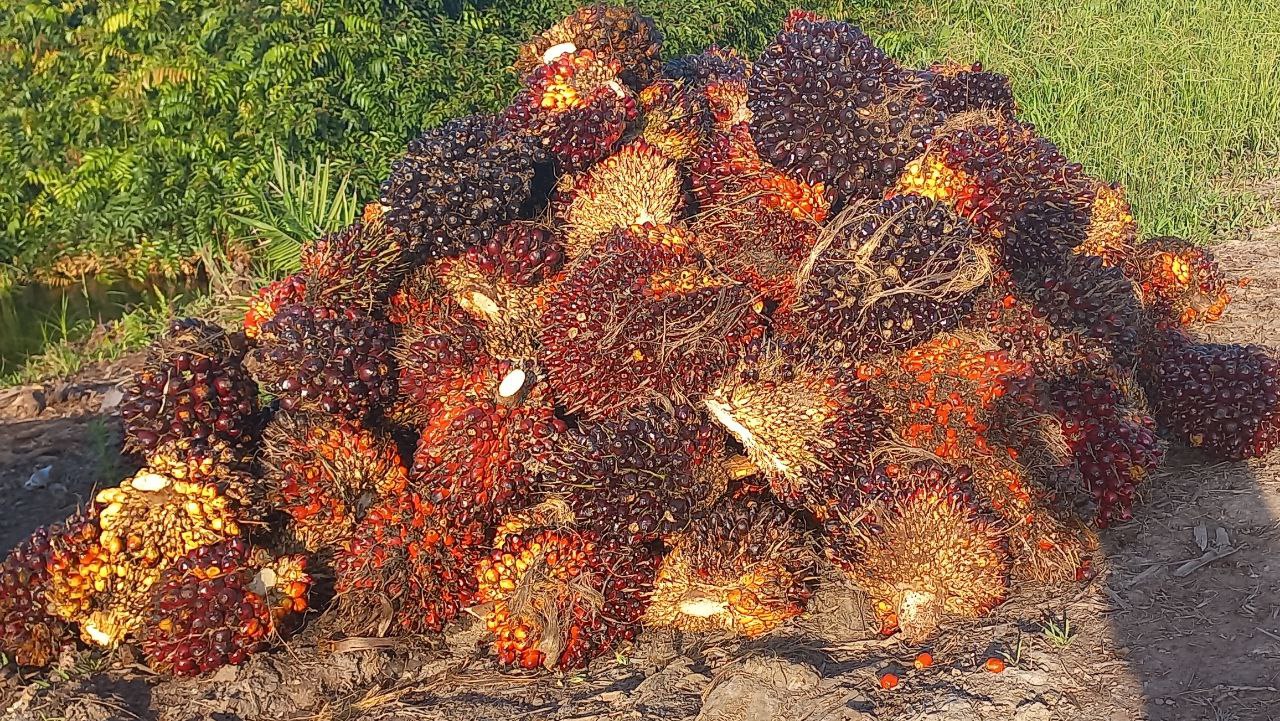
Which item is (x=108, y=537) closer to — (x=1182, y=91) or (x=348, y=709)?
(x=348, y=709)

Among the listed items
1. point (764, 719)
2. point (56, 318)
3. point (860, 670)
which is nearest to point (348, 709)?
point (764, 719)

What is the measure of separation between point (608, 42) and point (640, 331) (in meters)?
1.31

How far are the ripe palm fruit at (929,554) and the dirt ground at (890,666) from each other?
3.4 inches

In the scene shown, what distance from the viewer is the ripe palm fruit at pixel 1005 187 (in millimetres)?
3105

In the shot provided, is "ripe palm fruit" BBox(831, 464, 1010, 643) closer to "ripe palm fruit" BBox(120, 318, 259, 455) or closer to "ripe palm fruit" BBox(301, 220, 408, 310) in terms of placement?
"ripe palm fruit" BBox(301, 220, 408, 310)

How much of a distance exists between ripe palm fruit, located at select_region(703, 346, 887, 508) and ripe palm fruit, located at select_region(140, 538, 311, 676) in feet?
4.45

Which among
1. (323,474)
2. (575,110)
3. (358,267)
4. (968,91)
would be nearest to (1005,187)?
(968,91)

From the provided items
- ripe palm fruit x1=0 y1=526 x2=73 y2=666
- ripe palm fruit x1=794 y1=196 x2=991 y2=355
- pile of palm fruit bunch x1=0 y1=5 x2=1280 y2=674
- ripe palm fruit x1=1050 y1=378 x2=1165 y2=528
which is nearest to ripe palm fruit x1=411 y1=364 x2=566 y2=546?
pile of palm fruit bunch x1=0 y1=5 x2=1280 y2=674

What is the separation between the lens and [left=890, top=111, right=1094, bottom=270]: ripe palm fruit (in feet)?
10.2

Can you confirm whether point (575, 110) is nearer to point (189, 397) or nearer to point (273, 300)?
point (273, 300)

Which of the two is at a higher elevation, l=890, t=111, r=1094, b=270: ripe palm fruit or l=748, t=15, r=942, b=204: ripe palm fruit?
l=748, t=15, r=942, b=204: ripe palm fruit

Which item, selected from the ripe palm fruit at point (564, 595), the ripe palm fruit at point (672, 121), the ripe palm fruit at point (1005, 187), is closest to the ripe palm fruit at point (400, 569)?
the ripe palm fruit at point (564, 595)

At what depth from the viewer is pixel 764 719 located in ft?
8.01

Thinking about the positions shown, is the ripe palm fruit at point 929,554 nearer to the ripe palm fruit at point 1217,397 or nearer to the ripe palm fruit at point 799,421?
the ripe palm fruit at point 799,421
